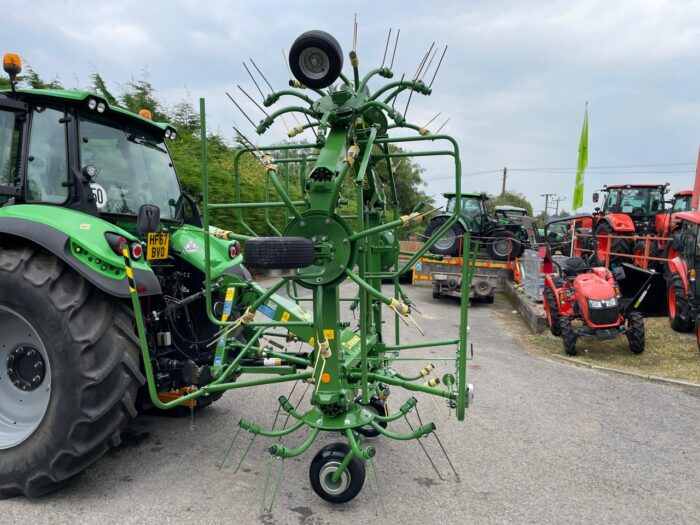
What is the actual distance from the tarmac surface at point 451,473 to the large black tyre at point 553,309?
244 cm

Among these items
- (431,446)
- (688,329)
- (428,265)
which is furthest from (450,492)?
(428,265)

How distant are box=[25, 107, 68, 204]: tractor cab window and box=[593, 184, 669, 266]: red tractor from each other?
1152cm

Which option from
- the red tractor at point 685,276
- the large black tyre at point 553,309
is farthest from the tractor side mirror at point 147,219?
the red tractor at point 685,276

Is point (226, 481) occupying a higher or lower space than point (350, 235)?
lower

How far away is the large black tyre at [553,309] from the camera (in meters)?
7.25

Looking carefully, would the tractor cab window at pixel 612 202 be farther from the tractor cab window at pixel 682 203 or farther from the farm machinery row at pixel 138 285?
the farm machinery row at pixel 138 285

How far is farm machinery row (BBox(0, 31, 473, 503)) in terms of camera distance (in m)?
2.66

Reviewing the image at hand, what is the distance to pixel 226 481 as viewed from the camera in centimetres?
298

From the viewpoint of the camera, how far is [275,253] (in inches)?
93.4

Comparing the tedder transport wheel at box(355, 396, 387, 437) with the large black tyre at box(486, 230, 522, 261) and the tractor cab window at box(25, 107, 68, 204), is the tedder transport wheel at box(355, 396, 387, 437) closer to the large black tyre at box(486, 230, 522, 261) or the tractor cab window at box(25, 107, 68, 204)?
the tractor cab window at box(25, 107, 68, 204)

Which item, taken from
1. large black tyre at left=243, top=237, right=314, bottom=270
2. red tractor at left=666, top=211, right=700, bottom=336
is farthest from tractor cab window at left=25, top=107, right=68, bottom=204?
red tractor at left=666, top=211, right=700, bottom=336

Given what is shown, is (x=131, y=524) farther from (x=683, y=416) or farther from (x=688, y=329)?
(x=688, y=329)

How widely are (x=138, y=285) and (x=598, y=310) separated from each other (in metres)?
5.59

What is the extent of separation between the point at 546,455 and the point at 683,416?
5.73ft
